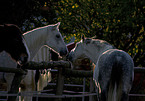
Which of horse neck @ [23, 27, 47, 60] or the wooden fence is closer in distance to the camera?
the wooden fence

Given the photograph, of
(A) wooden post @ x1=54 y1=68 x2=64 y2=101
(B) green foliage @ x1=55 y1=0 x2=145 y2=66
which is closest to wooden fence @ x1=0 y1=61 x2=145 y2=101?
(A) wooden post @ x1=54 y1=68 x2=64 y2=101

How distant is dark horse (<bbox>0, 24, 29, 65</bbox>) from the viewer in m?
3.71

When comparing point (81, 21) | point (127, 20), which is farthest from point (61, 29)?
point (127, 20)

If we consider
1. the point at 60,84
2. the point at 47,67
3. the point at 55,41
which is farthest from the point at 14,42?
the point at 55,41

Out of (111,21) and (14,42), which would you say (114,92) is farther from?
(111,21)

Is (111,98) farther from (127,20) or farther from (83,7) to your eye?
(83,7)

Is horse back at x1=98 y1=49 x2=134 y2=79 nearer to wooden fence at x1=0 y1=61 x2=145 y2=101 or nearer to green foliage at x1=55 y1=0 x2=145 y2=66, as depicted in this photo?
wooden fence at x1=0 y1=61 x2=145 y2=101

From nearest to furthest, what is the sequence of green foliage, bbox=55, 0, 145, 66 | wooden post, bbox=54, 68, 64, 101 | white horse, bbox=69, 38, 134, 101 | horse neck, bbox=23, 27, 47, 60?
1. white horse, bbox=69, 38, 134, 101
2. wooden post, bbox=54, 68, 64, 101
3. horse neck, bbox=23, 27, 47, 60
4. green foliage, bbox=55, 0, 145, 66

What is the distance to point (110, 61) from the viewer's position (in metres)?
4.07

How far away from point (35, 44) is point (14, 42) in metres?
2.01

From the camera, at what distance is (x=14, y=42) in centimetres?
371

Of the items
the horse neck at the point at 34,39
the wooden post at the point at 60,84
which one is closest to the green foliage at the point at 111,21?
the horse neck at the point at 34,39

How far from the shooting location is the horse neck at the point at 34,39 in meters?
5.52

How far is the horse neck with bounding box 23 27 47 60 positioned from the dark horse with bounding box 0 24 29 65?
5.53ft
